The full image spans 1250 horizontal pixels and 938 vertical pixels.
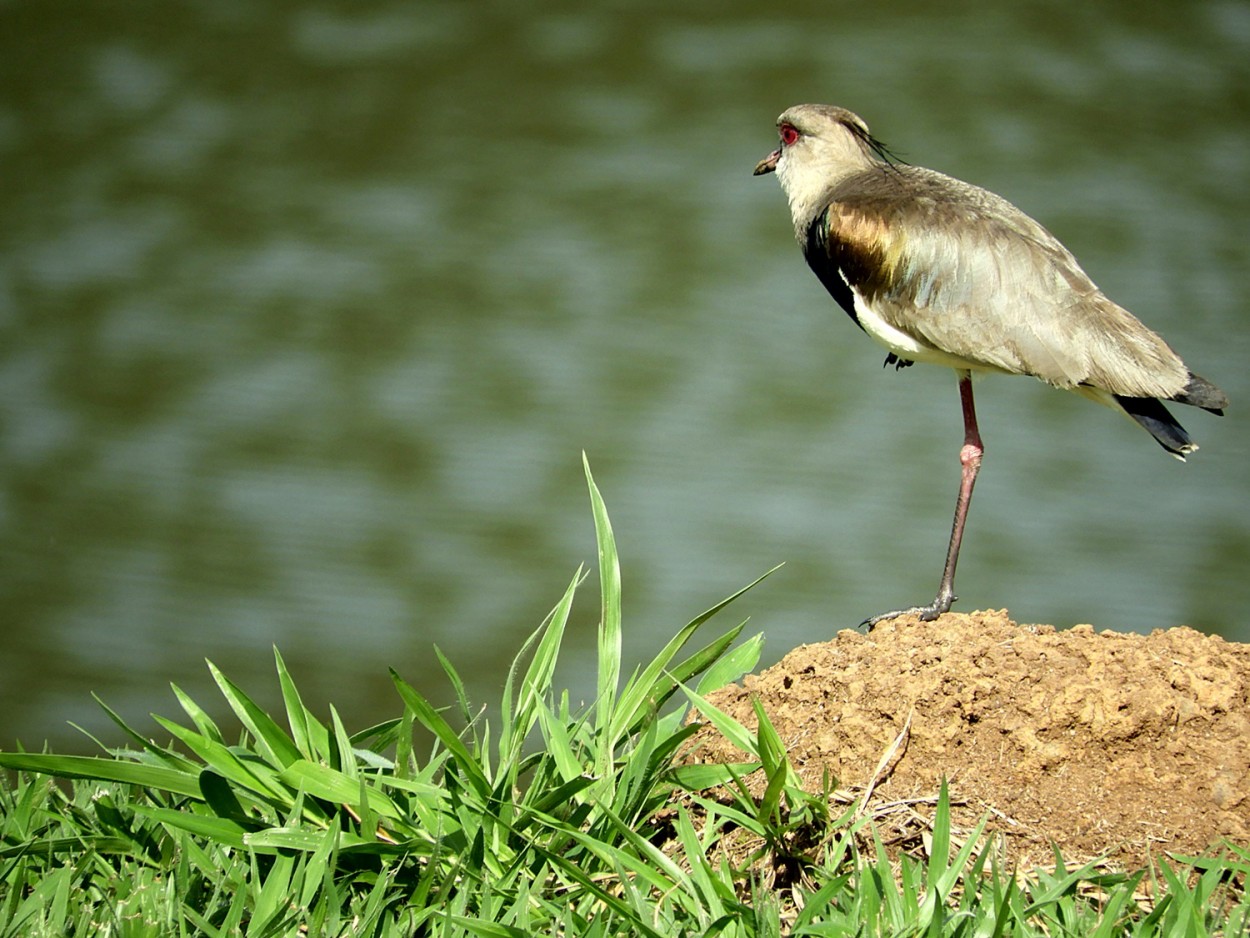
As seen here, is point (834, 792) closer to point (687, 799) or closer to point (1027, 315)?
point (687, 799)

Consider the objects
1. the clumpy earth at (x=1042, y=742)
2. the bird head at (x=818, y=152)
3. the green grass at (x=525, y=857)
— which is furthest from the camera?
the bird head at (x=818, y=152)

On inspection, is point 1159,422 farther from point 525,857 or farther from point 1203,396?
point 525,857

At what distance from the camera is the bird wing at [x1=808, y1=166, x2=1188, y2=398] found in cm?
271

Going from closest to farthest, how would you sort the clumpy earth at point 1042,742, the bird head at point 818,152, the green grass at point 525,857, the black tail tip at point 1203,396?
the green grass at point 525,857 → the clumpy earth at point 1042,742 → the black tail tip at point 1203,396 → the bird head at point 818,152

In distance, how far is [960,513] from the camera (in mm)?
2777

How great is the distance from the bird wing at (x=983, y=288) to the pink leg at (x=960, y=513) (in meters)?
0.16

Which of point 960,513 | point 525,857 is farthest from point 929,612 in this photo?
point 525,857

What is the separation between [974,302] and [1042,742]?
115cm

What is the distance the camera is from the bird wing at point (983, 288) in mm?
2709

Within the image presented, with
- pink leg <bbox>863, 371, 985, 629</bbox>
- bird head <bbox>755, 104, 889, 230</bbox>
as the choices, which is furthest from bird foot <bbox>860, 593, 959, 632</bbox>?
bird head <bbox>755, 104, 889, 230</bbox>

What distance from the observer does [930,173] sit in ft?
10.4

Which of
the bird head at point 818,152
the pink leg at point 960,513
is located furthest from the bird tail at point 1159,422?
the bird head at point 818,152

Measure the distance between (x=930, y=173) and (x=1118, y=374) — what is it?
2.62 feet

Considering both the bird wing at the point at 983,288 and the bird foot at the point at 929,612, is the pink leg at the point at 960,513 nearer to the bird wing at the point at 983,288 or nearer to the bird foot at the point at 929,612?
the bird foot at the point at 929,612
